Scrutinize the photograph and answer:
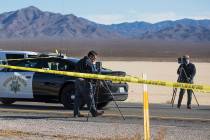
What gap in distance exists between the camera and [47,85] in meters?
17.6

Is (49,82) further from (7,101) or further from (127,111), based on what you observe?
(127,111)

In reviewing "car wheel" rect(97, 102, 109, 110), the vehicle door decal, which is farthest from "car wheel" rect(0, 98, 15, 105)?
"car wheel" rect(97, 102, 109, 110)

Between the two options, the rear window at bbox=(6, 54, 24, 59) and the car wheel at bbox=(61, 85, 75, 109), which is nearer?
the car wheel at bbox=(61, 85, 75, 109)

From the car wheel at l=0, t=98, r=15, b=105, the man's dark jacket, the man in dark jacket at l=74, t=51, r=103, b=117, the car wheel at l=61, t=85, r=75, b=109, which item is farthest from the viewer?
the man's dark jacket

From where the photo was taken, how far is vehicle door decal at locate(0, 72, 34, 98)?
17875mm

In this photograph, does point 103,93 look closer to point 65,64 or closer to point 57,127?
point 65,64

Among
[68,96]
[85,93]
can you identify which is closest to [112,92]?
[68,96]

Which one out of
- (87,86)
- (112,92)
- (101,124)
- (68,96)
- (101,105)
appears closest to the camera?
(101,124)

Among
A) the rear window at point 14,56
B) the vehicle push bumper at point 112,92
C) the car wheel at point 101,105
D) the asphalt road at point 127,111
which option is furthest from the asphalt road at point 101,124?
the rear window at point 14,56

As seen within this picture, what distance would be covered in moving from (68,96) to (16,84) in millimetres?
1657

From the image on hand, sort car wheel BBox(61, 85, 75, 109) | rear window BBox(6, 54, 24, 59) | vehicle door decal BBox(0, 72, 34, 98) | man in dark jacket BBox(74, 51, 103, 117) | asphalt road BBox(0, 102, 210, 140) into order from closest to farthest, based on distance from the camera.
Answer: asphalt road BBox(0, 102, 210, 140), man in dark jacket BBox(74, 51, 103, 117), car wheel BBox(61, 85, 75, 109), vehicle door decal BBox(0, 72, 34, 98), rear window BBox(6, 54, 24, 59)

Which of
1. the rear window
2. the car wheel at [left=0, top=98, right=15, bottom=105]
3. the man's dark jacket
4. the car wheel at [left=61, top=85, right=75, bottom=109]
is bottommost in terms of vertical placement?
the car wheel at [left=0, top=98, right=15, bottom=105]

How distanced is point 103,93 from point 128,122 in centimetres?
252

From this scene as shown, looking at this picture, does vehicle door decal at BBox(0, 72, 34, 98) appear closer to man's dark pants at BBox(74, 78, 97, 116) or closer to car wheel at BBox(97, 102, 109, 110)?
car wheel at BBox(97, 102, 109, 110)
